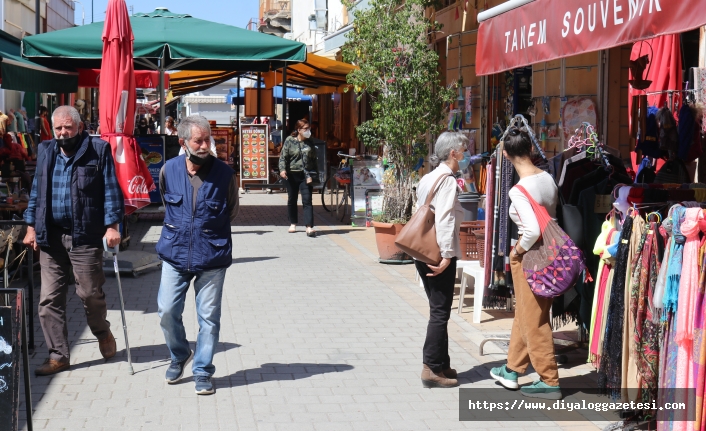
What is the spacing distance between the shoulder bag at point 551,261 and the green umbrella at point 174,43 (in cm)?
951

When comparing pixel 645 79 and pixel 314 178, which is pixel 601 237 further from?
pixel 314 178

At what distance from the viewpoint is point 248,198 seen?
21438mm

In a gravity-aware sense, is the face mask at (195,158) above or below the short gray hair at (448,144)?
below

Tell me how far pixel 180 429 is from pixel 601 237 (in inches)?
111

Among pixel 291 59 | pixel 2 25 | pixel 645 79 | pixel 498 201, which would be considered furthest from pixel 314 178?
pixel 2 25

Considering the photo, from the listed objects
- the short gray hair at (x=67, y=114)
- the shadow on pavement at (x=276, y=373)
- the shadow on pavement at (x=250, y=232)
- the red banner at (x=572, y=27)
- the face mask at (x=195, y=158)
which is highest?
the red banner at (x=572, y=27)

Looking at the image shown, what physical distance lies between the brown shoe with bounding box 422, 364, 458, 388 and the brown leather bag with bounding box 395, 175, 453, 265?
0.78 meters

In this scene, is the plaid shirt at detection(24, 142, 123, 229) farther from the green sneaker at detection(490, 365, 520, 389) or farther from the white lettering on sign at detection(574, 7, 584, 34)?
the white lettering on sign at detection(574, 7, 584, 34)

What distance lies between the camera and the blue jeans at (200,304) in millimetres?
5883

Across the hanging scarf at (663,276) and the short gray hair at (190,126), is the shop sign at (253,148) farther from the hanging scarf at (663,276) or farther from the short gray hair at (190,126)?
the hanging scarf at (663,276)

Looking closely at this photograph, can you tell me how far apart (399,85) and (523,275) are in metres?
6.99

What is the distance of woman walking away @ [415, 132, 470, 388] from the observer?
5.91 m

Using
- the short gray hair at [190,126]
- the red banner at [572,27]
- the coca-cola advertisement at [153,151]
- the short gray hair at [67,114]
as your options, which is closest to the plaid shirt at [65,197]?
the short gray hair at [67,114]

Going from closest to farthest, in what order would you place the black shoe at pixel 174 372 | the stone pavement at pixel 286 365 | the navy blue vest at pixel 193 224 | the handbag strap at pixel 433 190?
the stone pavement at pixel 286 365
the navy blue vest at pixel 193 224
the handbag strap at pixel 433 190
the black shoe at pixel 174 372
